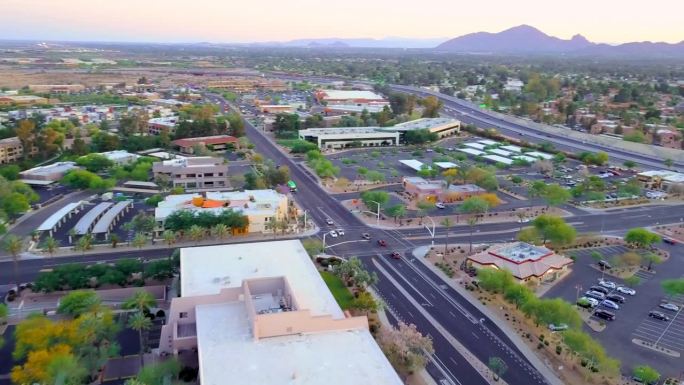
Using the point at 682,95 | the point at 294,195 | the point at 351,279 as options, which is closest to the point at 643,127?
the point at 682,95

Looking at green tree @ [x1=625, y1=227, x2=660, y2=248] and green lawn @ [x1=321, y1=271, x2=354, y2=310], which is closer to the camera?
green lawn @ [x1=321, y1=271, x2=354, y2=310]

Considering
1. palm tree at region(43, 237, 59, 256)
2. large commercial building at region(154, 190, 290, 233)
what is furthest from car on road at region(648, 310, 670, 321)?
palm tree at region(43, 237, 59, 256)

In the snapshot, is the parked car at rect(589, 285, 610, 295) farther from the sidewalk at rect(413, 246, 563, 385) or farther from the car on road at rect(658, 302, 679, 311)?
the sidewalk at rect(413, 246, 563, 385)

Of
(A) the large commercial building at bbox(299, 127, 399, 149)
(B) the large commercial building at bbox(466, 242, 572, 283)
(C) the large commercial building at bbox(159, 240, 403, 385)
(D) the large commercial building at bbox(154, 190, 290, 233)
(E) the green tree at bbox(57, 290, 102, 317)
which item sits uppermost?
(C) the large commercial building at bbox(159, 240, 403, 385)

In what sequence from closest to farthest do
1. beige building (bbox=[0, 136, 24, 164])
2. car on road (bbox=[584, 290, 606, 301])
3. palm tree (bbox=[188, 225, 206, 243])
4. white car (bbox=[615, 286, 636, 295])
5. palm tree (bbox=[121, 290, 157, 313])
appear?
1. palm tree (bbox=[121, 290, 157, 313])
2. car on road (bbox=[584, 290, 606, 301])
3. white car (bbox=[615, 286, 636, 295])
4. palm tree (bbox=[188, 225, 206, 243])
5. beige building (bbox=[0, 136, 24, 164])

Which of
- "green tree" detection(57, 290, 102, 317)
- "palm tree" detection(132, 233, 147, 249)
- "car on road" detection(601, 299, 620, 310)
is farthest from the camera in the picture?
"palm tree" detection(132, 233, 147, 249)

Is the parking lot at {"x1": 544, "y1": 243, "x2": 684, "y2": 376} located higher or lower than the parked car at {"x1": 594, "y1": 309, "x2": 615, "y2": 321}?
lower

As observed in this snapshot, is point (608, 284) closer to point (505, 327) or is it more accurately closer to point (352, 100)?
point (505, 327)
